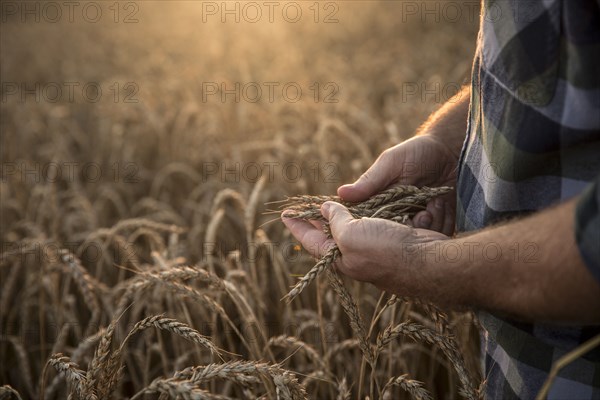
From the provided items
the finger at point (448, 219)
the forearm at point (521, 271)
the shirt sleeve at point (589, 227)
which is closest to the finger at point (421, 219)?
the finger at point (448, 219)

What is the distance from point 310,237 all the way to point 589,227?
28.6 inches

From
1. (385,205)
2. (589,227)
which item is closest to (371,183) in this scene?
(385,205)

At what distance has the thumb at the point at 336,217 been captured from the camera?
1245 millimetres

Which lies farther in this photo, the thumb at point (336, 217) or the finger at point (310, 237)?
the finger at point (310, 237)

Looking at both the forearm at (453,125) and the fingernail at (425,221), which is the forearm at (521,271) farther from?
the forearm at (453,125)

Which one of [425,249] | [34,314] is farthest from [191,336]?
[34,314]

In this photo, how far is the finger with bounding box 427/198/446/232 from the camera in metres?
1.58

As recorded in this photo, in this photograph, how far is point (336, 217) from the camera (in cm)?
129

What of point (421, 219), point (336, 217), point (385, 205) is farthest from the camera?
point (421, 219)

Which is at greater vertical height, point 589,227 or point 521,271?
point 589,227

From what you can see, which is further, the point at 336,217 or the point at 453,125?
the point at 453,125

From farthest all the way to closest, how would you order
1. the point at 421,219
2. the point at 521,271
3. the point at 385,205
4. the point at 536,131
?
1. the point at 421,219
2. the point at 385,205
3. the point at 536,131
4. the point at 521,271

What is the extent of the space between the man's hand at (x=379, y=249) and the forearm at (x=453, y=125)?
0.47m

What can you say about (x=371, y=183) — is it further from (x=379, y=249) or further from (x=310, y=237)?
(x=379, y=249)
